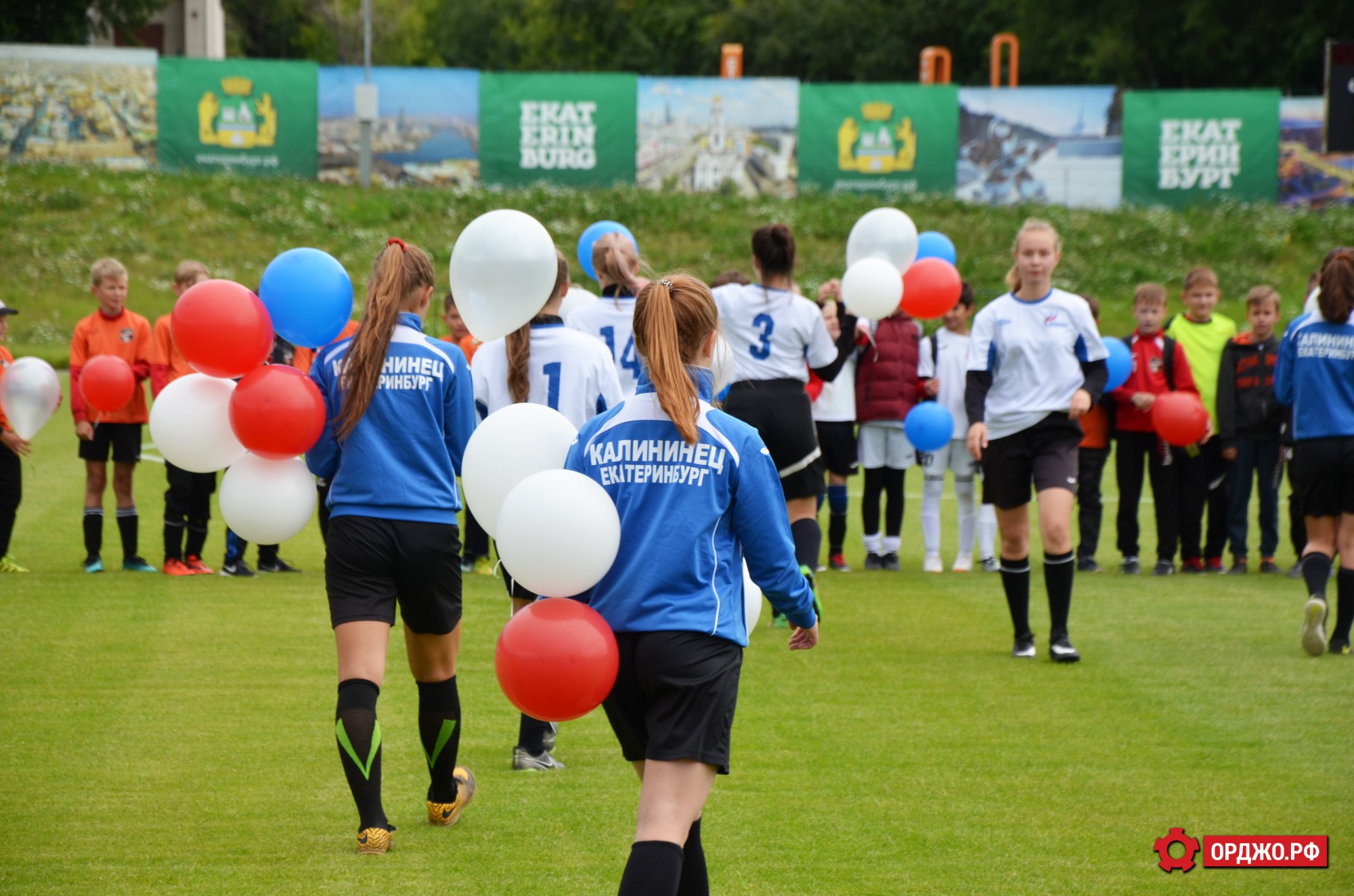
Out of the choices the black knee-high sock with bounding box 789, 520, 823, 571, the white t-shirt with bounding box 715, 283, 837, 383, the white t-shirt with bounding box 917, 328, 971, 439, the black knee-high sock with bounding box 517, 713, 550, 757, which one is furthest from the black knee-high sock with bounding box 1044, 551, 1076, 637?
the white t-shirt with bounding box 917, 328, 971, 439

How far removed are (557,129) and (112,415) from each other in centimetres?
1917

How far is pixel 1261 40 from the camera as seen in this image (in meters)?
39.5

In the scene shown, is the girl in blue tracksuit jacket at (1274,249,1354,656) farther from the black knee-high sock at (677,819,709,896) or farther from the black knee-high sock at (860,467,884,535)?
the black knee-high sock at (677,819,709,896)

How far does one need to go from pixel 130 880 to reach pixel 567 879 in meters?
1.35

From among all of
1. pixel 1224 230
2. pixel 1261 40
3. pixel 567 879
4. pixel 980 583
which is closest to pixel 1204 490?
pixel 980 583

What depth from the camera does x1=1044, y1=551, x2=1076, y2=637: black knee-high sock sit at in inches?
283

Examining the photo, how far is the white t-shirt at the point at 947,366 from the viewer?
1082 cm

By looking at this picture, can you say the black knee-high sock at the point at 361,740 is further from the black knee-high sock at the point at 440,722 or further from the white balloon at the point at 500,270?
the white balloon at the point at 500,270

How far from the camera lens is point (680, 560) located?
3.32 m

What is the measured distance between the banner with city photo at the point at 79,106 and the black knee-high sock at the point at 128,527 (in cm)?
1934

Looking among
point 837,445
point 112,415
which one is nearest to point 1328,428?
point 837,445

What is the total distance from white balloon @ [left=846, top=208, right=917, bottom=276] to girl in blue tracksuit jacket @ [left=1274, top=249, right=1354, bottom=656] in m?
2.55

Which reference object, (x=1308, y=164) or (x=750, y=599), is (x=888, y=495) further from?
(x=1308, y=164)

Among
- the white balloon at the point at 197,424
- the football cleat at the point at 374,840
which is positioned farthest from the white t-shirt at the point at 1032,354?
the football cleat at the point at 374,840
